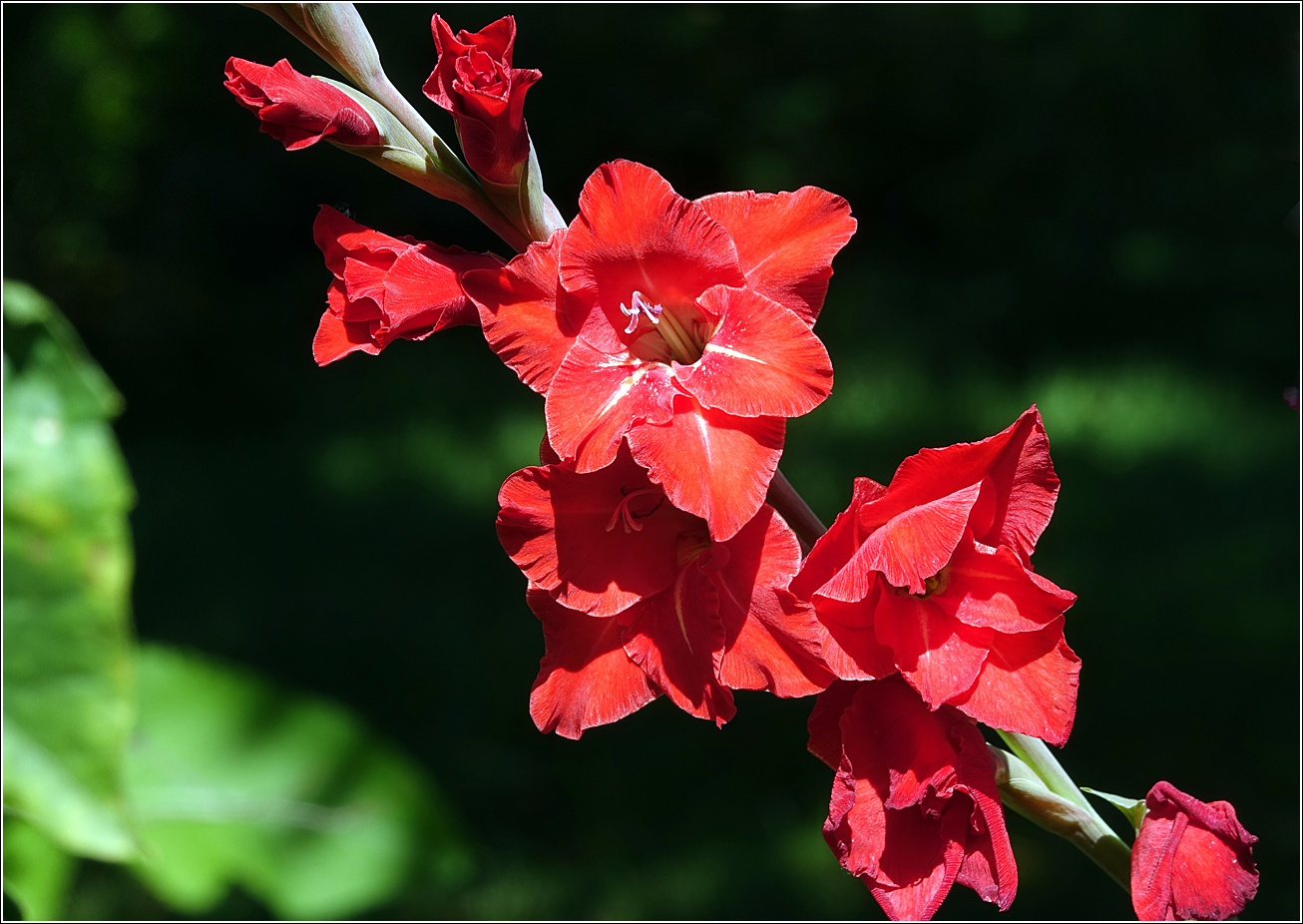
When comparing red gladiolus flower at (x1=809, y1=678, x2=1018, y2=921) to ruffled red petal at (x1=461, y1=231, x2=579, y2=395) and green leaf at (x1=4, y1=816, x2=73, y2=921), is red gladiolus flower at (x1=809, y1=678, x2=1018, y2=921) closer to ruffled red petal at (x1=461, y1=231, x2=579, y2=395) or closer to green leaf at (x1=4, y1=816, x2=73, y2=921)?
ruffled red petal at (x1=461, y1=231, x2=579, y2=395)

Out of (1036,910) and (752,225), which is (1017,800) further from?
(1036,910)

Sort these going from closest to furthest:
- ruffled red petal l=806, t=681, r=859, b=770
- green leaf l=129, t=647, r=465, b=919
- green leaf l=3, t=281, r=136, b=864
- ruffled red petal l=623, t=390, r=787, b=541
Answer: ruffled red petal l=623, t=390, r=787, b=541 → ruffled red petal l=806, t=681, r=859, b=770 → green leaf l=3, t=281, r=136, b=864 → green leaf l=129, t=647, r=465, b=919

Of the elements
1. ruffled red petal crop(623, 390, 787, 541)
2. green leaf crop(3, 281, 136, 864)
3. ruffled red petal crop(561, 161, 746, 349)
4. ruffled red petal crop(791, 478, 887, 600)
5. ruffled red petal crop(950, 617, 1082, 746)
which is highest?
ruffled red petal crop(561, 161, 746, 349)

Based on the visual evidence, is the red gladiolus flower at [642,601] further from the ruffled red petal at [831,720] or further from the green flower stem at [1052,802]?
the green flower stem at [1052,802]

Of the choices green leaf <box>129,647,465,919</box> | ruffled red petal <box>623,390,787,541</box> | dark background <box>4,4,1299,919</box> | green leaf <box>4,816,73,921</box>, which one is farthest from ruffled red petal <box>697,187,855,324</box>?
dark background <box>4,4,1299,919</box>

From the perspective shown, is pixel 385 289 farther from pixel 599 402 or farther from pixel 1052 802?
pixel 1052 802

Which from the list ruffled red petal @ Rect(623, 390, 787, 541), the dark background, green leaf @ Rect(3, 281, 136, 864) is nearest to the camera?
ruffled red petal @ Rect(623, 390, 787, 541)

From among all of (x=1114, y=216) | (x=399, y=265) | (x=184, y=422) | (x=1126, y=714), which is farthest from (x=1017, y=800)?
(x=184, y=422)
